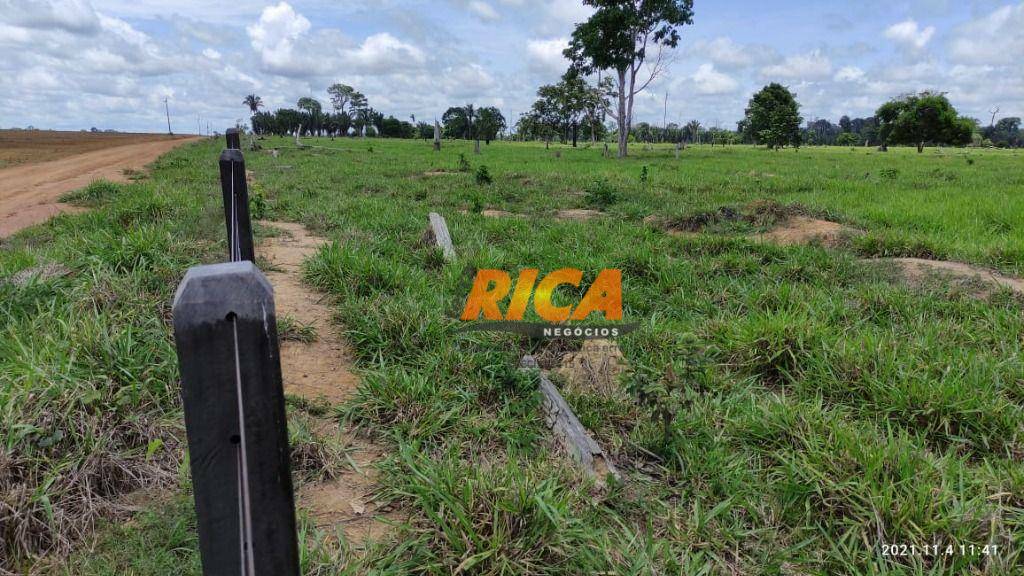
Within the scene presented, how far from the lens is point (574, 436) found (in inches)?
106

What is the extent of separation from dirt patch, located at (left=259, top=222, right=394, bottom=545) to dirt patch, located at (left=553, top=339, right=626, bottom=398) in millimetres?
1260

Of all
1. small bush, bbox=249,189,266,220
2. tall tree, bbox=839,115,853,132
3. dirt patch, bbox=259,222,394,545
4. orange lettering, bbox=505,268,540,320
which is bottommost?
Result: dirt patch, bbox=259,222,394,545

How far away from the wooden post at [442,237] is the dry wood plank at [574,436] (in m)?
2.78

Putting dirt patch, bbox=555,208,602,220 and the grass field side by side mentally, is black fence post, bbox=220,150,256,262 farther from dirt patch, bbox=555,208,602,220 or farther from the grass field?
dirt patch, bbox=555,208,602,220

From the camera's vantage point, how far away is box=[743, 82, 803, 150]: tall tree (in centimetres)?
4788

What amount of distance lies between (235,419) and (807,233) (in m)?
7.53

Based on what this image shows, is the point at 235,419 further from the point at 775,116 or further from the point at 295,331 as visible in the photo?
the point at 775,116

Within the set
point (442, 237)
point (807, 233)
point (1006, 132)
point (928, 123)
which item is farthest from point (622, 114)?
point (1006, 132)

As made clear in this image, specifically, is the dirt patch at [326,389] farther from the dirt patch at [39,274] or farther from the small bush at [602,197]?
the small bush at [602,197]

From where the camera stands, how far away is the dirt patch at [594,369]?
11.0ft

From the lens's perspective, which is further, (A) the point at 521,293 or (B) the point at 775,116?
(B) the point at 775,116

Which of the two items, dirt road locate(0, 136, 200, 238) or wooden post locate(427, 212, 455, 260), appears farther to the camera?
dirt road locate(0, 136, 200, 238)

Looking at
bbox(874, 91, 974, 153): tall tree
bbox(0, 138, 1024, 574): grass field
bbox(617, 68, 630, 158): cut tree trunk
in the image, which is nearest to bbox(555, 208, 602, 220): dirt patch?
bbox(0, 138, 1024, 574): grass field

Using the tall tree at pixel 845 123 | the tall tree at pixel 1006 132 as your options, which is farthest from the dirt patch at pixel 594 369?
the tall tree at pixel 845 123
